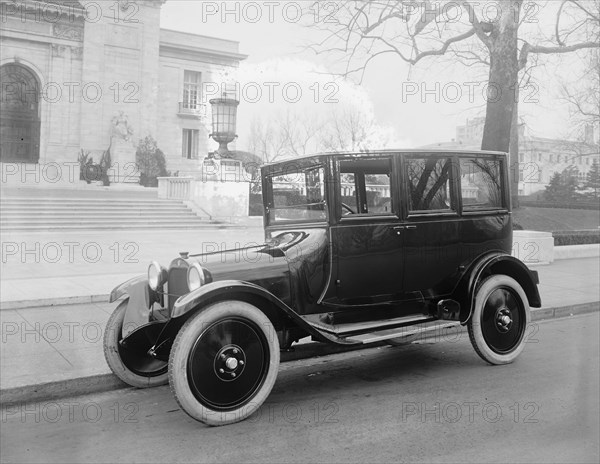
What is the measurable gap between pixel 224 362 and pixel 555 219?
20413 millimetres

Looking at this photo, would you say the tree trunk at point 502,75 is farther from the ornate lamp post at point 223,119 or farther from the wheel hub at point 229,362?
the wheel hub at point 229,362

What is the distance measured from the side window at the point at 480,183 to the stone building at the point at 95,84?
74.3 feet

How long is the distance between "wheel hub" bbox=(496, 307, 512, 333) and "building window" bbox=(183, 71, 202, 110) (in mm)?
27750

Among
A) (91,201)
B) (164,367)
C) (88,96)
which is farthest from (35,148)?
(164,367)

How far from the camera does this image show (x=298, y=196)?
5.01 meters

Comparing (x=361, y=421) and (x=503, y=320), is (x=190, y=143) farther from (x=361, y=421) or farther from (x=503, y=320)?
(x=361, y=421)

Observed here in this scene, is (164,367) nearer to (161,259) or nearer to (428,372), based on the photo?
(428,372)

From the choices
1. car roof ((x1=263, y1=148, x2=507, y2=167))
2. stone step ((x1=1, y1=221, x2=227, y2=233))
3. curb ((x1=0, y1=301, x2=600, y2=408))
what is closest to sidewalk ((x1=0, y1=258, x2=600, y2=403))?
curb ((x1=0, y1=301, x2=600, y2=408))

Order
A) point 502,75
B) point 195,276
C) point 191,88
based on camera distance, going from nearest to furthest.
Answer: point 195,276 < point 502,75 < point 191,88

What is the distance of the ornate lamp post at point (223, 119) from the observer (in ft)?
55.2

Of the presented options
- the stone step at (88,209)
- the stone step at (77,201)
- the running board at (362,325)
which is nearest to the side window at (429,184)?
the running board at (362,325)

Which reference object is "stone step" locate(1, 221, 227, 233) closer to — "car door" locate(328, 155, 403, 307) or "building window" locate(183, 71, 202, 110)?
"car door" locate(328, 155, 403, 307)

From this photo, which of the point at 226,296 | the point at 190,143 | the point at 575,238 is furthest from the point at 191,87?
the point at 226,296

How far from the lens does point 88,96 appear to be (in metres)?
28.0
